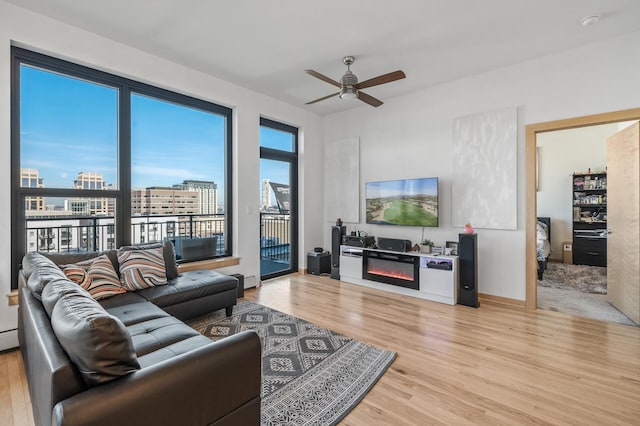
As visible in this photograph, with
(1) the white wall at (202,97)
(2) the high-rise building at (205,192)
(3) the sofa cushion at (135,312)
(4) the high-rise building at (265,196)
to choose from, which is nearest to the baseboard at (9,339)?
(1) the white wall at (202,97)

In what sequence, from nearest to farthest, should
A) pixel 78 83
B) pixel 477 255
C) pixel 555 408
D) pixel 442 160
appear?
pixel 555 408, pixel 78 83, pixel 477 255, pixel 442 160

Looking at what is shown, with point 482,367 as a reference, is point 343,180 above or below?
above

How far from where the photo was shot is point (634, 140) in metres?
3.22

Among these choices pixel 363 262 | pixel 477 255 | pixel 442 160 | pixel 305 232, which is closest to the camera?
pixel 477 255

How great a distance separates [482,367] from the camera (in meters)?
2.33

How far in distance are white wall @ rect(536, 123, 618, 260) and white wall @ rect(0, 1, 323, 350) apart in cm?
502

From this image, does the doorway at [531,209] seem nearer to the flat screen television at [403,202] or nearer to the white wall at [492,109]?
the white wall at [492,109]

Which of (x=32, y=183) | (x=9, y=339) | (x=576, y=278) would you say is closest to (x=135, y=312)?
(x=9, y=339)

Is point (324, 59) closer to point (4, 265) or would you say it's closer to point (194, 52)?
point (194, 52)

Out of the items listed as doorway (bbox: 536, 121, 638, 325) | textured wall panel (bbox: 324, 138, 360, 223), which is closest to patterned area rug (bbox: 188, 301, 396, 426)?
textured wall panel (bbox: 324, 138, 360, 223)

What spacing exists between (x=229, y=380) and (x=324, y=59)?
3487 millimetres

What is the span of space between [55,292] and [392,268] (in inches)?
151

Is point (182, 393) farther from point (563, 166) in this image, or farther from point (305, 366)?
point (563, 166)

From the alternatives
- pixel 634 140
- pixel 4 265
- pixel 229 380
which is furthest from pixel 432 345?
pixel 4 265
